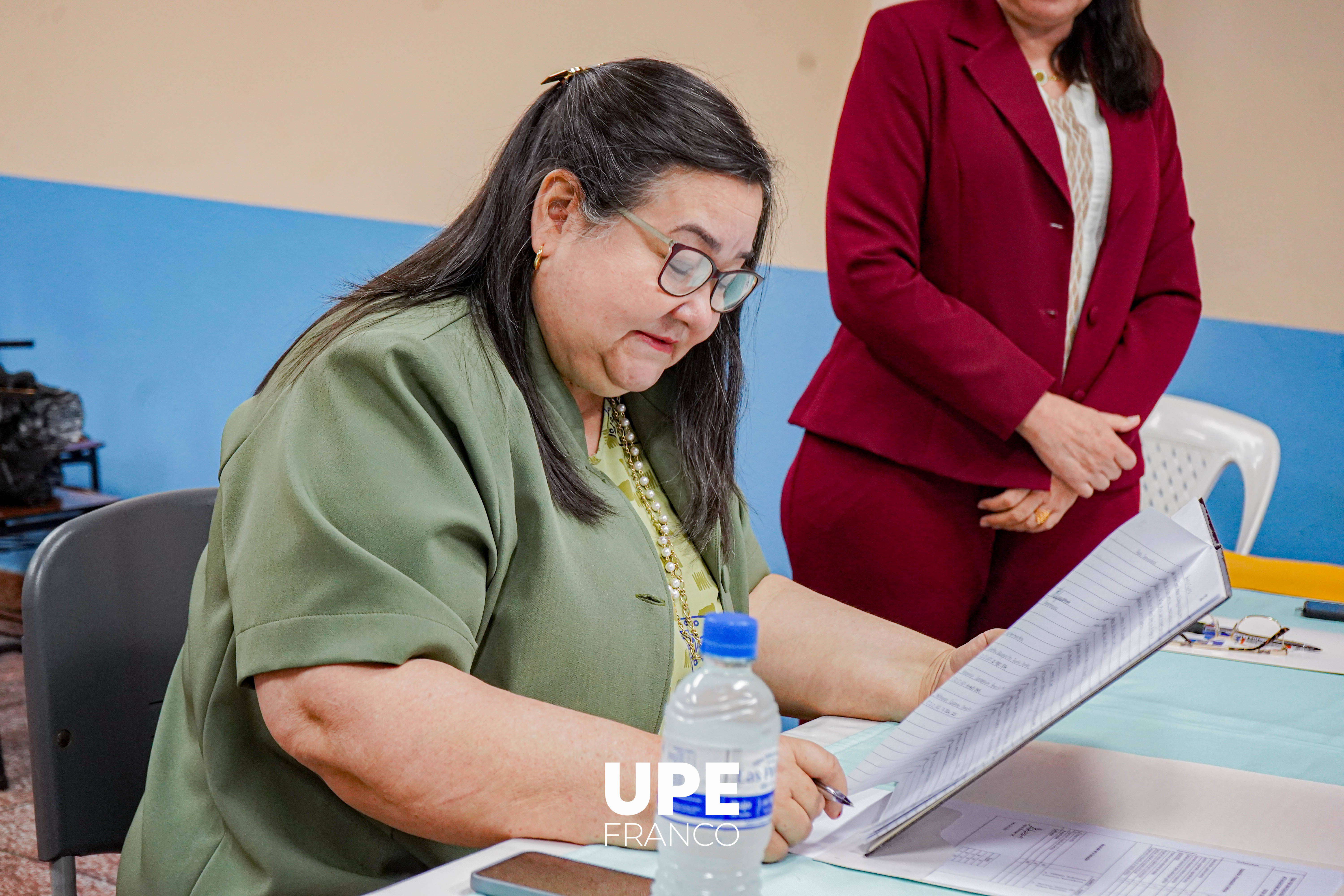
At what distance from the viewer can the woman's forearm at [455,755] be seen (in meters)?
0.85

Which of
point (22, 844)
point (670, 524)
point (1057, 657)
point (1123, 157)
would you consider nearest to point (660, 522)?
point (670, 524)

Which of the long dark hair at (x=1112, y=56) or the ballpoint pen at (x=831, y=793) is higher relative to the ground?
the long dark hair at (x=1112, y=56)

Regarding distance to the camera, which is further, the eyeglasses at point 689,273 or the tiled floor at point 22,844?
the tiled floor at point 22,844

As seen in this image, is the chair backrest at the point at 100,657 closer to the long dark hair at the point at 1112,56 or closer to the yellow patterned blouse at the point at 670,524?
the yellow patterned blouse at the point at 670,524

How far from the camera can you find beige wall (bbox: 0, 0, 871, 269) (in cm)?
368

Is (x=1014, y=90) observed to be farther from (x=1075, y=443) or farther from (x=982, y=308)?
(x=1075, y=443)

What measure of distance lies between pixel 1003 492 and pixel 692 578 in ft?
2.35

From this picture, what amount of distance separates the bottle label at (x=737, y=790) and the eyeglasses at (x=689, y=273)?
1.68 ft

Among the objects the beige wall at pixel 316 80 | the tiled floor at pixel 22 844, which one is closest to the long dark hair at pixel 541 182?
the tiled floor at pixel 22 844

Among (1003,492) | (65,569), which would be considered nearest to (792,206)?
(1003,492)

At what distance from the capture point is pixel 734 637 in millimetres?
698

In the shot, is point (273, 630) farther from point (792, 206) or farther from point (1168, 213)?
point (792, 206)

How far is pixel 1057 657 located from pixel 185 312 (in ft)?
12.1

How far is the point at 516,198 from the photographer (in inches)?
44.6
